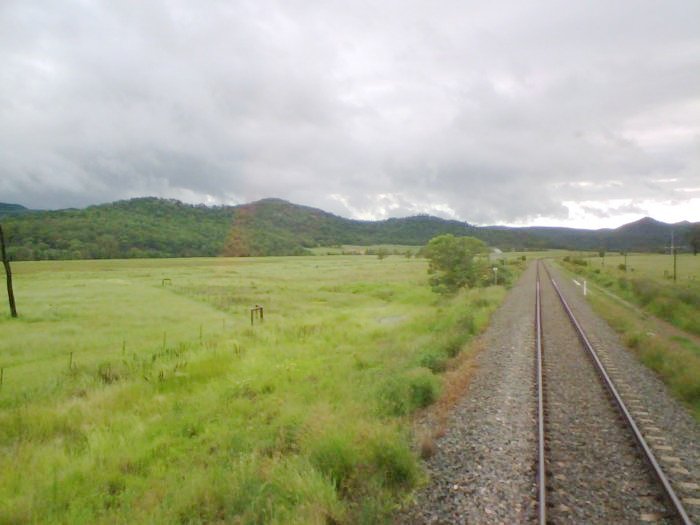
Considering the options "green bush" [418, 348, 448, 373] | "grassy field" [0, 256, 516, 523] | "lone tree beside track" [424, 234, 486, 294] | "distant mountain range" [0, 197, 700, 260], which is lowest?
"grassy field" [0, 256, 516, 523]

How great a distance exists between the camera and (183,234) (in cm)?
14550

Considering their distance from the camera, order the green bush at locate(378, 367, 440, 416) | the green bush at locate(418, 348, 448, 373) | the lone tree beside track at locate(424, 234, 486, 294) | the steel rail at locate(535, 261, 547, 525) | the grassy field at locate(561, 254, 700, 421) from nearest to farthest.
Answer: the steel rail at locate(535, 261, 547, 525)
the green bush at locate(378, 367, 440, 416)
the grassy field at locate(561, 254, 700, 421)
the green bush at locate(418, 348, 448, 373)
the lone tree beside track at locate(424, 234, 486, 294)

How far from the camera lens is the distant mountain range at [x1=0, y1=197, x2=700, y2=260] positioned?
114m

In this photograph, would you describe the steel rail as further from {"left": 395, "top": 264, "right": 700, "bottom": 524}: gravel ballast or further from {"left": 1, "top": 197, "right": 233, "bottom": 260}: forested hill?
{"left": 1, "top": 197, "right": 233, "bottom": 260}: forested hill

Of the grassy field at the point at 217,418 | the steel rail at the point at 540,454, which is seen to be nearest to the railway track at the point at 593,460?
the steel rail at the point at 540,454

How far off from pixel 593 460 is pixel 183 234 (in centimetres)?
14827

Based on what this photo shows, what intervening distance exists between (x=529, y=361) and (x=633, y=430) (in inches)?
232

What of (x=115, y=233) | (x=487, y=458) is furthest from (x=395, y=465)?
(x=115, y=233)

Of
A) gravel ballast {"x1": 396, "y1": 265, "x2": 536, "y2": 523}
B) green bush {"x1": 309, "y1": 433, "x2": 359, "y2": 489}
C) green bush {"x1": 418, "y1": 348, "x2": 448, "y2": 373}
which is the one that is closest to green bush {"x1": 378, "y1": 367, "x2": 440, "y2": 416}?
gravel ballast {"x1": 396, "y1": 265, "x2": 536, "y2": 523}

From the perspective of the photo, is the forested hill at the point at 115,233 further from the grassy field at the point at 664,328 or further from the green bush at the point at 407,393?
the green bush at the point at 407,393

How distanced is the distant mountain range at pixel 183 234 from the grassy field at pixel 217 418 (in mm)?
80394

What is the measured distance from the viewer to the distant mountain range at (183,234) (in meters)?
114

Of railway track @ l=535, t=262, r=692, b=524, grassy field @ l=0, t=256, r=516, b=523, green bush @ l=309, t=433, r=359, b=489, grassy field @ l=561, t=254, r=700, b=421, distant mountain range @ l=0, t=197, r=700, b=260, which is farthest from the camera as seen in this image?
distant mountain range @ l=0, t=197, r=700, b=260

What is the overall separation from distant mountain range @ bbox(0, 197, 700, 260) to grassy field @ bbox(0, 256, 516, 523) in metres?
80.4
